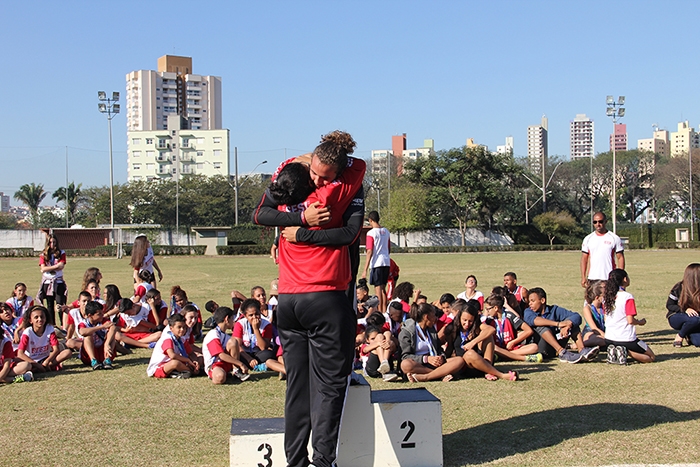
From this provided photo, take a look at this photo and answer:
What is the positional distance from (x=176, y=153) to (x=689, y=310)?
11548cm

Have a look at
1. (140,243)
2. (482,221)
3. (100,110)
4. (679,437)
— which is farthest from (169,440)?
(482,221)

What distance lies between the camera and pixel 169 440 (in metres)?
5.46

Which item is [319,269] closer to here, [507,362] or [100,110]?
[507,362]

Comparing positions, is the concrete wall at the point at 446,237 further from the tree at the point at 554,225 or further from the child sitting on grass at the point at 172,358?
the child sitting on grass at the point at 172,358

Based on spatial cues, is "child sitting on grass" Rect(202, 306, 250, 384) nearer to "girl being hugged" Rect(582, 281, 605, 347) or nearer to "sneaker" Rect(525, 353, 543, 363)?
"sneaker" Rect(525, 353, 543, 363)

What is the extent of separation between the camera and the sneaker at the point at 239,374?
7818 millimetres

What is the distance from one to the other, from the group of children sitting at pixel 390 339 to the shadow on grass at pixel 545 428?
5.13 ft

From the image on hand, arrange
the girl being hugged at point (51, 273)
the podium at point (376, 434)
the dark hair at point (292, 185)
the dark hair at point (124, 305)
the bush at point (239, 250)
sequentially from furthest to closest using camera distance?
the bush at point (239, 250), the girl being hugged at point (51, 273), the dark hair at point (124, 305), the podium at point (376, 434), the dark hair at point (292, 185)

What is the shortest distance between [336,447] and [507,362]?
5.26 metres

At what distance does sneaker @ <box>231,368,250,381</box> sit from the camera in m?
7.82

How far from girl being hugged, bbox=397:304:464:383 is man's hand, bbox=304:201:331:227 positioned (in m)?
3.76

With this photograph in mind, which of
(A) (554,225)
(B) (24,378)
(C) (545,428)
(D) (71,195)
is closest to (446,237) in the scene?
(A) (554,225)

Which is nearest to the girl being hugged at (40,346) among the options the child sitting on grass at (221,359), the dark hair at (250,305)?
the child sitting on grass at (221,359)

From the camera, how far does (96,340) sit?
9.21m
